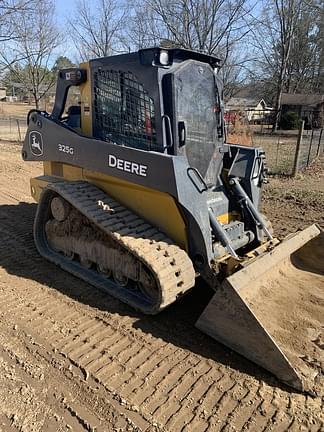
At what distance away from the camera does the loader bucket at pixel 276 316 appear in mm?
2982

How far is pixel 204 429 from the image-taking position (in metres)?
2.60

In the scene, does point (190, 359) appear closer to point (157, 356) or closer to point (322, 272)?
point (157, 356)

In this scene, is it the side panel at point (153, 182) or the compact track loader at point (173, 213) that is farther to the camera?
the side panel at point (153, 182)

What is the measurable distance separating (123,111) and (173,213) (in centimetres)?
128

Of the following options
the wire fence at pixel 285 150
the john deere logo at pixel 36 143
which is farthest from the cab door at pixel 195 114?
the john deere logo at pixel 36 143

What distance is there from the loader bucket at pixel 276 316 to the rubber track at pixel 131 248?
1.27ft

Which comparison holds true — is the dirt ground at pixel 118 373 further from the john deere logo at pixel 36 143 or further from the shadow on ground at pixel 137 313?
the john deere logo at pixel 36 143

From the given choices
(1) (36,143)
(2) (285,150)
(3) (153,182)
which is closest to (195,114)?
(3) (153,182)

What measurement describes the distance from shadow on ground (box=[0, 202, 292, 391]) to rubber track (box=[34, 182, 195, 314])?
0.12 m

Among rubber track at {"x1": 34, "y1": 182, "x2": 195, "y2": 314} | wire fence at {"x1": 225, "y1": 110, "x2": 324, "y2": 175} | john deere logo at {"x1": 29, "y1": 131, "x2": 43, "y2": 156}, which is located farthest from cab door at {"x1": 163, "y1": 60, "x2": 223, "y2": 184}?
john deere logo at {"x1": 29, "y1": 131, "x2": 43, "y2": 156}

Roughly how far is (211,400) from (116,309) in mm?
1484

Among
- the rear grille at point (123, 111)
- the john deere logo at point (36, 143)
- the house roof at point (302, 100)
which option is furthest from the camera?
the house roof at point (302, 100)

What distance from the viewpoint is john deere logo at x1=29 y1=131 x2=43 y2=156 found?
5.21m

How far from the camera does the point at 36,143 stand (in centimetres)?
530
